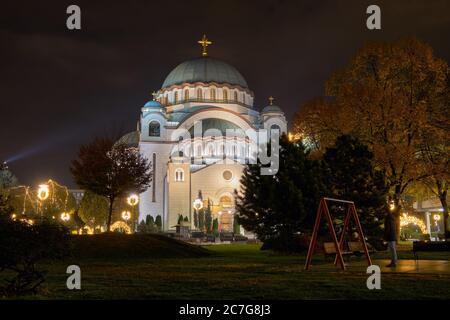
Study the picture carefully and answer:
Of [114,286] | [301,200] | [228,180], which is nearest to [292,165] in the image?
[301,200]

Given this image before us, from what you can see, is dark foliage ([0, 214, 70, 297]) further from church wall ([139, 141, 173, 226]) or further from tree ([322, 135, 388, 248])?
church wall ([139, 141, 173, 226])

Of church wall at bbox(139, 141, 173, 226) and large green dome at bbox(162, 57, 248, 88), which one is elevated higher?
Answer: large green dome at bbox(162, 57, 248, 88)

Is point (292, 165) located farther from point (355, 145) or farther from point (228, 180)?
point (228, 180)

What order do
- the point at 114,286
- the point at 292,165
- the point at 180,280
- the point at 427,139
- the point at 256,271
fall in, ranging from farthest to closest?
the point at 427,139, the point at 292,165, the point at 256,271, the point at 180,280, the point at 114,286

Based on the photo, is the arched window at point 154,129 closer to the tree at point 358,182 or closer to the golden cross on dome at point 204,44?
the golden cross on dome at point 204,44

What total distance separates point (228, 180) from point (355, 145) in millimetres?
37745

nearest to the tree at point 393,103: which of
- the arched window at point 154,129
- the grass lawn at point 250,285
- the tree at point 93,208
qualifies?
the grass lawn at point 250,285

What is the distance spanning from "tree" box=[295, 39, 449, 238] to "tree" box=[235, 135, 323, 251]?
5417 millimetres

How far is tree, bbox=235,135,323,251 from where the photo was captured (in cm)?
2155

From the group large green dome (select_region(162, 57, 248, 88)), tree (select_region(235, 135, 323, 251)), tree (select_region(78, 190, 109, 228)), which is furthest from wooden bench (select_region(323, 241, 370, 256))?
large green dome (select_region(162, 57, 248, 88))

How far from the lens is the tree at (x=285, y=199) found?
848 inches

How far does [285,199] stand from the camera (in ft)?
71.0

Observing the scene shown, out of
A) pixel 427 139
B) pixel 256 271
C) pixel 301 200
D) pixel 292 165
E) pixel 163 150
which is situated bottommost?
pixel 256 271
